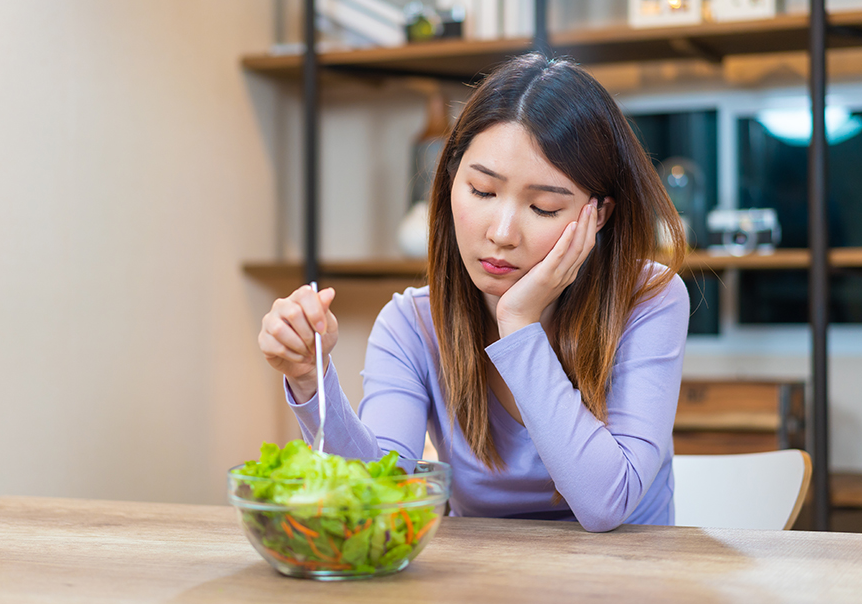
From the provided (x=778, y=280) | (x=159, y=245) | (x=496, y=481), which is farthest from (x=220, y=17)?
(x=496, y=481)

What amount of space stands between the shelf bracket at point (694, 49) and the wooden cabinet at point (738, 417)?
0.98 meters

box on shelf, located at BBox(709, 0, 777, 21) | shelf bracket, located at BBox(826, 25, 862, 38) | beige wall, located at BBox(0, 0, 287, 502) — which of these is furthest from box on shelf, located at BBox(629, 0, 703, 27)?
beige wall, located at BBox(0, 0, 287, 502)

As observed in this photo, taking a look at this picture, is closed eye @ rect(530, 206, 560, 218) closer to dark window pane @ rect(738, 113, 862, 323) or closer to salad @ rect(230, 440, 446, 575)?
salad @ rect(230, 440, 446, 575)

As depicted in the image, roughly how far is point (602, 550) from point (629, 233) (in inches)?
18.6

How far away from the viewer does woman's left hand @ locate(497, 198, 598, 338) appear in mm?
1042

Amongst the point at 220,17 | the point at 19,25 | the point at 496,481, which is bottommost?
the point at 496,481

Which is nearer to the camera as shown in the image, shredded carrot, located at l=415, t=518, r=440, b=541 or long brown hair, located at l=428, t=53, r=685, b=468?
shredded carrot, located at l=415, t=518, r=440, b=541

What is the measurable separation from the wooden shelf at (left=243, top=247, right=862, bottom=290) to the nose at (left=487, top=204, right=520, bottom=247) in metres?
1.14

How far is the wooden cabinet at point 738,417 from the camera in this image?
234 cm

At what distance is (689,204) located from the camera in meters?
2.80

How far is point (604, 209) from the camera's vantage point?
116 cm

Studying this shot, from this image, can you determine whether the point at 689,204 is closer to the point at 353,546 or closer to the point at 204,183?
the point at 204,183

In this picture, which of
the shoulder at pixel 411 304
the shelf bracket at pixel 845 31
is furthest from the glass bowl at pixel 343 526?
the shelf bracket at pixel 845 31

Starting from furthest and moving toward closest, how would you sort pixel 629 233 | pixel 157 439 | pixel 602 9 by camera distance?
pixel 602 9 < pixel 157 439 < pixel 629 233
